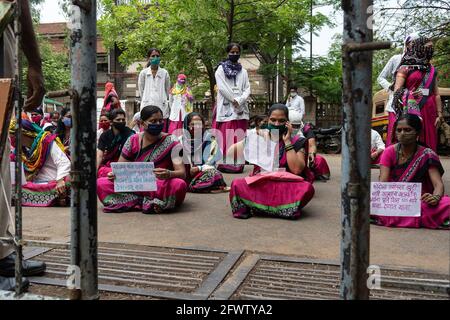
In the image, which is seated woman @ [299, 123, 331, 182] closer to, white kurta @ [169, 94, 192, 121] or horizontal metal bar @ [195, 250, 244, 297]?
white kurta @ [169, 94, 192, 121]

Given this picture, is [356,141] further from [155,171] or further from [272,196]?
[155,171]

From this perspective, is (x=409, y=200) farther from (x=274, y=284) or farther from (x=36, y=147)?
(x=36, y=147)

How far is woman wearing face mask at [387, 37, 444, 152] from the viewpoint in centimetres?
470

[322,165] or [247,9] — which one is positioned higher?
[247,9]

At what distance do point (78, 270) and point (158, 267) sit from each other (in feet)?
2.83

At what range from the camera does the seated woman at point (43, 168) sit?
4.45m

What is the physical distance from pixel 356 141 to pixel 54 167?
3896 millimetres

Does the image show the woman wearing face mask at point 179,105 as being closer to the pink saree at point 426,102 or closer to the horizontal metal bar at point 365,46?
the pink saree at point 426,102

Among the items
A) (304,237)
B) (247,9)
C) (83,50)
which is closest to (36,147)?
(304,237)

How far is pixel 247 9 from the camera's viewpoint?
39.7 ft

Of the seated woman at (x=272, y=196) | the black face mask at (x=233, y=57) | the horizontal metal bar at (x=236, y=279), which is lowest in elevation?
the horizontal metal bar at (x=236, y=279)

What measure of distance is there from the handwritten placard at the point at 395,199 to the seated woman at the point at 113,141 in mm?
2901

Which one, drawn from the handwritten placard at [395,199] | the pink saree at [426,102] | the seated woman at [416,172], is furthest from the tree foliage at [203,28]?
the handwritten placard at [395,199]

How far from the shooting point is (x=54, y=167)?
4668 millimetres
